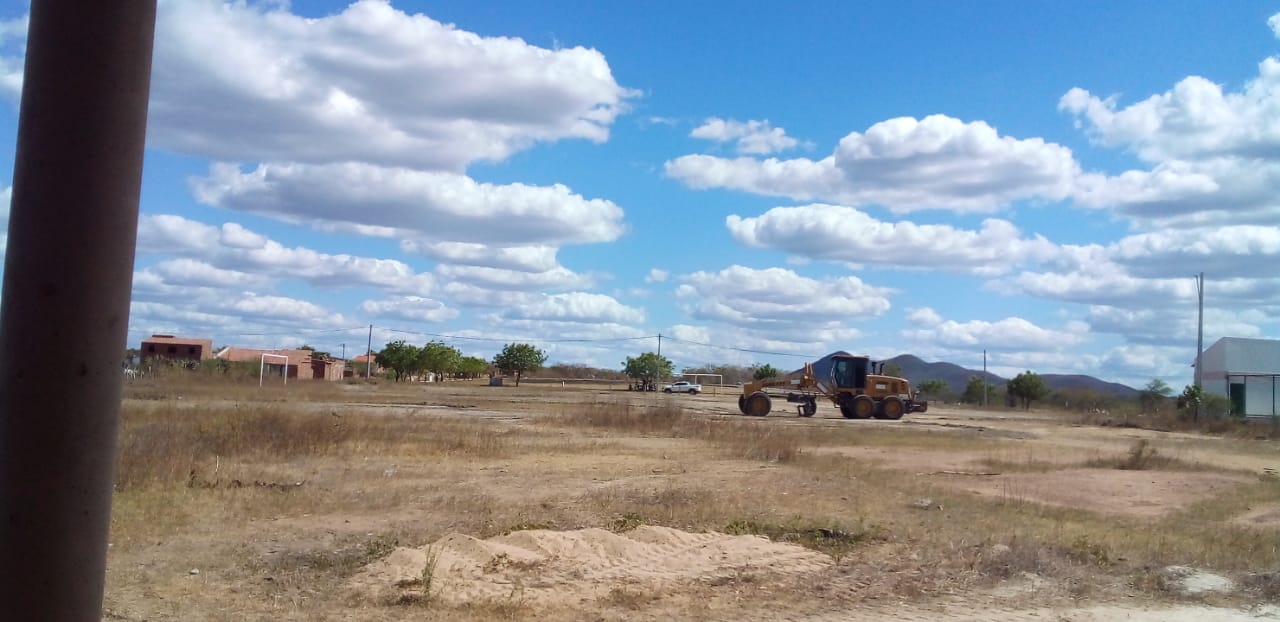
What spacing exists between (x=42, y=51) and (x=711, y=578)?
7.88 meters

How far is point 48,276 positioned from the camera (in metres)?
2.79

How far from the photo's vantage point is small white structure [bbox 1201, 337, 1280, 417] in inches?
2771

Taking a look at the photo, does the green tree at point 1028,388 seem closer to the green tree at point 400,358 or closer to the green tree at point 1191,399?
the green tree at point 1191,399

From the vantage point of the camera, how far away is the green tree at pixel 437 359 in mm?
115000

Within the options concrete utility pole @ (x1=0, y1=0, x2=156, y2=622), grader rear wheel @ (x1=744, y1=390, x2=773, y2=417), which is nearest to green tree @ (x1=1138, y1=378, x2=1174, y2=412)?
grader rear wheel @ (x1=744, y1=390, x2=773, y2=417)

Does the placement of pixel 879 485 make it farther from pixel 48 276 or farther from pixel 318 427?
pixel 48 276

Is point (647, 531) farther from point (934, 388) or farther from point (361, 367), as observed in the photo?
point (361, 367)

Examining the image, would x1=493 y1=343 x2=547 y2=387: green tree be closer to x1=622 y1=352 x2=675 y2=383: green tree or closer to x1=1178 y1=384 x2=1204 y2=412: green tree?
x1=622 y1=352 x2=675 y2=383: green tree

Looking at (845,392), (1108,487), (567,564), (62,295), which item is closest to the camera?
(62,295)

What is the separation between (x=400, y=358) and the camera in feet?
374

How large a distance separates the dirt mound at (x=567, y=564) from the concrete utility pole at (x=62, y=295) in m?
5.86

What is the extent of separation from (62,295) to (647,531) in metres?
9.33

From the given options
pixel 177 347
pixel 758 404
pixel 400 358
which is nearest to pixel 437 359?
pixel 400 358

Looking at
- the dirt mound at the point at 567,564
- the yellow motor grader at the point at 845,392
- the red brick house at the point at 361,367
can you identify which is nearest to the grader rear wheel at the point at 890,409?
the yellow motor grader at the point at 845,392
